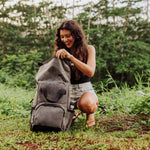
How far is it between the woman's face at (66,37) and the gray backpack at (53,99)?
0.37m

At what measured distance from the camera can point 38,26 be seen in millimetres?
19594

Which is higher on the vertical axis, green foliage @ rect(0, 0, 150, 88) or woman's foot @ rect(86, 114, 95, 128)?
green foliage @ rect(0, 0, 150, 88)

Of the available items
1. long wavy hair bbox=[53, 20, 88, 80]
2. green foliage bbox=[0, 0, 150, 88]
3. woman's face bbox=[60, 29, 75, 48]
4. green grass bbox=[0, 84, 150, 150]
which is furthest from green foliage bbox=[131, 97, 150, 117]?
green foliage bbox=[0, 0, 150, 88]

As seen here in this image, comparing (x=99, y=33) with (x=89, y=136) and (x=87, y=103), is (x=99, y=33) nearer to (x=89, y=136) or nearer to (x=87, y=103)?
(x=87, y=103)

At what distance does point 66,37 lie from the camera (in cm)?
243

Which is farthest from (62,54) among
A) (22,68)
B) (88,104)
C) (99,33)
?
(99,33)

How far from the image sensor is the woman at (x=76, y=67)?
2.33m

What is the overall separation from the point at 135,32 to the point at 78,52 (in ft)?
56.9

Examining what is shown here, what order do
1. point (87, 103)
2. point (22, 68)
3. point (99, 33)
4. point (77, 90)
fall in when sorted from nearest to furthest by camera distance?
point (87, 103), point (77, 90), point (22, 68), point (99, 33)

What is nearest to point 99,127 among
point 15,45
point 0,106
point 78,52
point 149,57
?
point 78,52

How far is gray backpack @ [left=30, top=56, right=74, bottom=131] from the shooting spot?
1.93m

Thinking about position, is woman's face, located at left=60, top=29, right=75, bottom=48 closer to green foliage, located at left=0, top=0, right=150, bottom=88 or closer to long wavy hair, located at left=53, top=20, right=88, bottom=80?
long wavy hair, located at left=53, top=20, right=88, bottom=80

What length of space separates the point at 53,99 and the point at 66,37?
888 mm

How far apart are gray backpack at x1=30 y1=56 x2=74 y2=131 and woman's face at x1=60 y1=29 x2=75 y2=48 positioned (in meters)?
0.37
